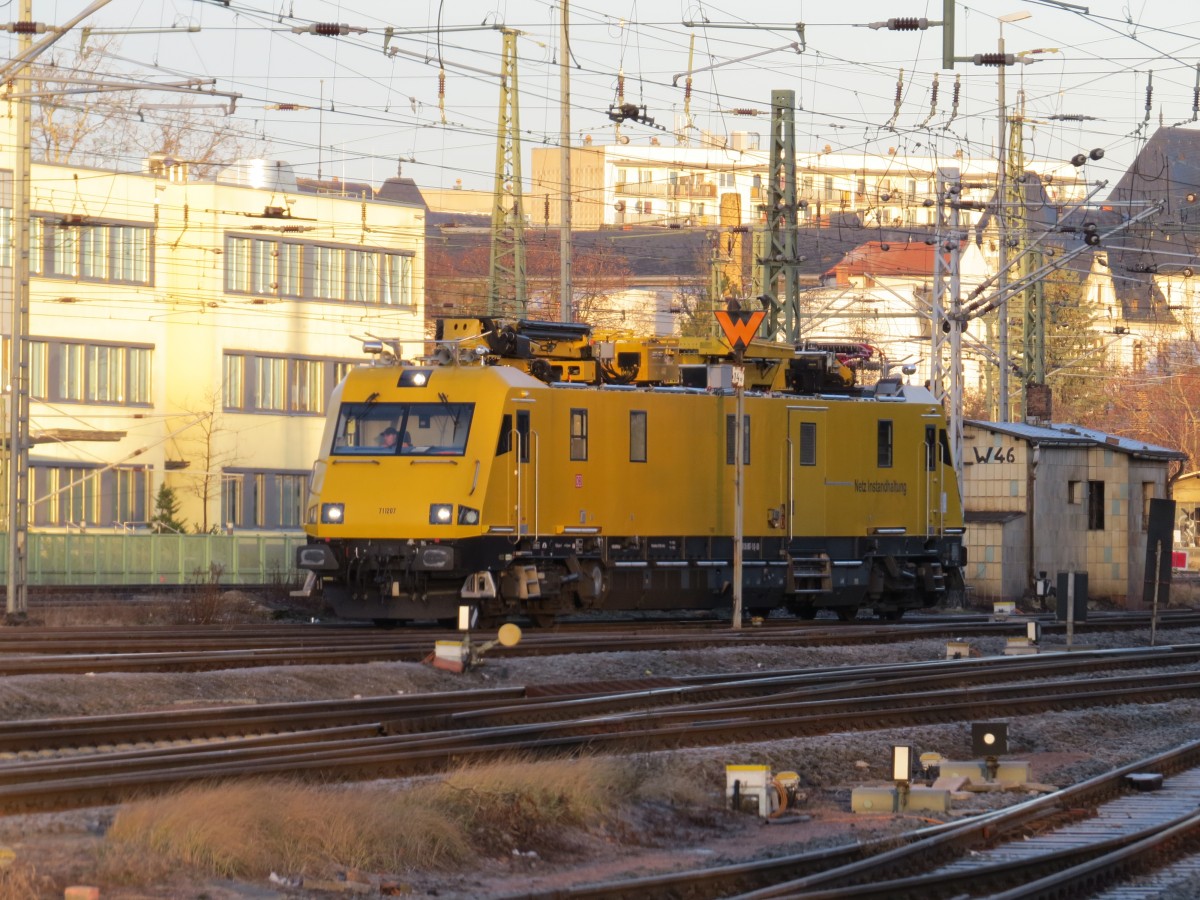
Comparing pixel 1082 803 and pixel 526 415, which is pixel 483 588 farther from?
pixel 1082 803

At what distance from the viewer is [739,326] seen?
26.6 m

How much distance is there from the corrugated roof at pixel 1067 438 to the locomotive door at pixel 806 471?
1196 centimetres

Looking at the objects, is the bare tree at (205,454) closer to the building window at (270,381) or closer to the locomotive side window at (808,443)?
the building window at (270,381)

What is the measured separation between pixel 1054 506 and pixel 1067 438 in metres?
1.54

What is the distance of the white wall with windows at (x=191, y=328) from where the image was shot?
181ft

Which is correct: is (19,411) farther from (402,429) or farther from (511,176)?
(511,176)

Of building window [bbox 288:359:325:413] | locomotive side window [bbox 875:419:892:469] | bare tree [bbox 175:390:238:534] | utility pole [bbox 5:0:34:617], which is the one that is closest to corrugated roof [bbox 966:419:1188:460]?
locomotive side window [bbox 875:419:892:469]

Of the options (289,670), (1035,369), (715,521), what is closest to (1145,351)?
(1035,369)

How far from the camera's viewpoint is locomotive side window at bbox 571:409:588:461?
27.1 metres

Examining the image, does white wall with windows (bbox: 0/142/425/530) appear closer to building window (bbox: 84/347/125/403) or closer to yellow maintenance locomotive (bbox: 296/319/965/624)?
building window (bbox: 84/347/125/403)

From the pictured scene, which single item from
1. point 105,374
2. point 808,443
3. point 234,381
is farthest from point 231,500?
point 808,443

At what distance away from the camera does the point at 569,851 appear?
41.2 feet

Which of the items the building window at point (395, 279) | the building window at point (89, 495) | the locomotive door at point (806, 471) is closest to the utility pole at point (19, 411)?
the locomotive door at point (806, 471)

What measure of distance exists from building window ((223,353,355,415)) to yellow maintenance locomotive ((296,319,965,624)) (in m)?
30.9
